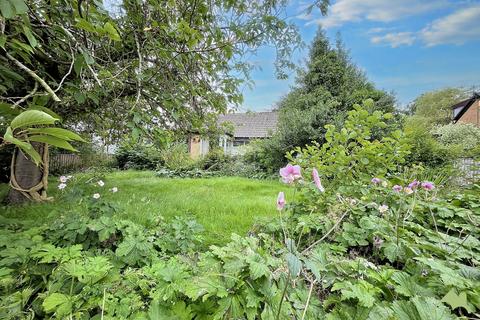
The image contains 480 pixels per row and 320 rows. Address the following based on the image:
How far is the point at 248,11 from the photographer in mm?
2215

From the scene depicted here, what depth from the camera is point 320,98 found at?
387 inches

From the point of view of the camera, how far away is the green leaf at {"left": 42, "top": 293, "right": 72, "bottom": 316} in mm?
999

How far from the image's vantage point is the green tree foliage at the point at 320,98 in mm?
8977

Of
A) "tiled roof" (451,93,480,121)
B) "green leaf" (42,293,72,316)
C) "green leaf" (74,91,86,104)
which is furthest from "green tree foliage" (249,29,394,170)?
"tiled roof" (451,93,480,121)

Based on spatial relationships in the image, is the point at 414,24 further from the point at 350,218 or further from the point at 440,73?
the point at 350,218

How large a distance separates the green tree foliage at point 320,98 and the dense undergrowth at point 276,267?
23.0 ft

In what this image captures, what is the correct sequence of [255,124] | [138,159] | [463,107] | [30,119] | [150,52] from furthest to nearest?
[463,107] < [255,124] < [138,159] < [150,52] < [30,119]

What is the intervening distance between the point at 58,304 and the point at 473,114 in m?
27.2

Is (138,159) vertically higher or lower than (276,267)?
lower

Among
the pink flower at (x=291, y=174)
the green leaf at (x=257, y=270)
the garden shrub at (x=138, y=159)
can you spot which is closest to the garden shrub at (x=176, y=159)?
the garden shrub at (x=138, y=159)

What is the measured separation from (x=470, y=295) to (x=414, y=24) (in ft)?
21.2

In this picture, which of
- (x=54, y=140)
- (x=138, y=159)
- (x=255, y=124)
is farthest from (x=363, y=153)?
(x=255, y=124)

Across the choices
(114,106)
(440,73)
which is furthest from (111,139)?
(440,73)

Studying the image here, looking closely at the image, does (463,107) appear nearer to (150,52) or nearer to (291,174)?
(150,52)
